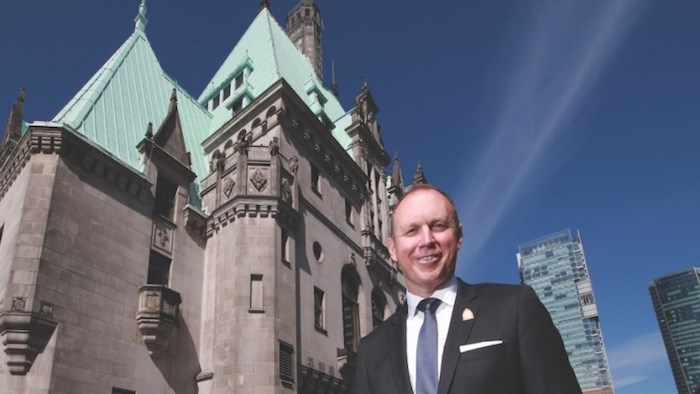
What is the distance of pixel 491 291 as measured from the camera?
9.27 ft

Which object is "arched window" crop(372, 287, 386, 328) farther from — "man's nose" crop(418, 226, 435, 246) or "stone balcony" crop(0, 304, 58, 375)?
"man's nose" crop(418, 226, 435, 246)

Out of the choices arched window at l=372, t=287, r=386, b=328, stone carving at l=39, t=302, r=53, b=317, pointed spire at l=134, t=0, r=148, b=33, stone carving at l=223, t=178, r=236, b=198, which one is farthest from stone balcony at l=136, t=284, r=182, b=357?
pointed spire at l=134, t=0, r=148, b=33

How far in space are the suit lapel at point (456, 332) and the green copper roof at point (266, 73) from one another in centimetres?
2799

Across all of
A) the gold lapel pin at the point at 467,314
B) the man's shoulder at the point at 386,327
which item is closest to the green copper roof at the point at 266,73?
the man's shoulder at the point at 386,327

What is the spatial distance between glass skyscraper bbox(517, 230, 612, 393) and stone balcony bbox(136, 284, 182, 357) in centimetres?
16904

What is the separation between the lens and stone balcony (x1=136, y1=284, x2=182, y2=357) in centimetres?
1812

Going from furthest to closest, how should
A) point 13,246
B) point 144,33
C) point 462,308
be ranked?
point 144,33
point 13,246
point 462,308

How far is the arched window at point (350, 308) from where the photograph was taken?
26.1m

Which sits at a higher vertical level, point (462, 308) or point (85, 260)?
point (85, 260)

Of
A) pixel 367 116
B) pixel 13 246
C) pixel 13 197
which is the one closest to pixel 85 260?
pixel 13 246

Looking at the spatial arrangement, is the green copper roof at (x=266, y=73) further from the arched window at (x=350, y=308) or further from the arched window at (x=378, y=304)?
the arched window at (x=378, y=304)

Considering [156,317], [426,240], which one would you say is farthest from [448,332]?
[156,317]

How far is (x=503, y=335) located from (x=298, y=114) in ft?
84.4

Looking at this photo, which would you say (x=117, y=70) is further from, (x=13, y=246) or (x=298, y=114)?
(x=13, y=246)
